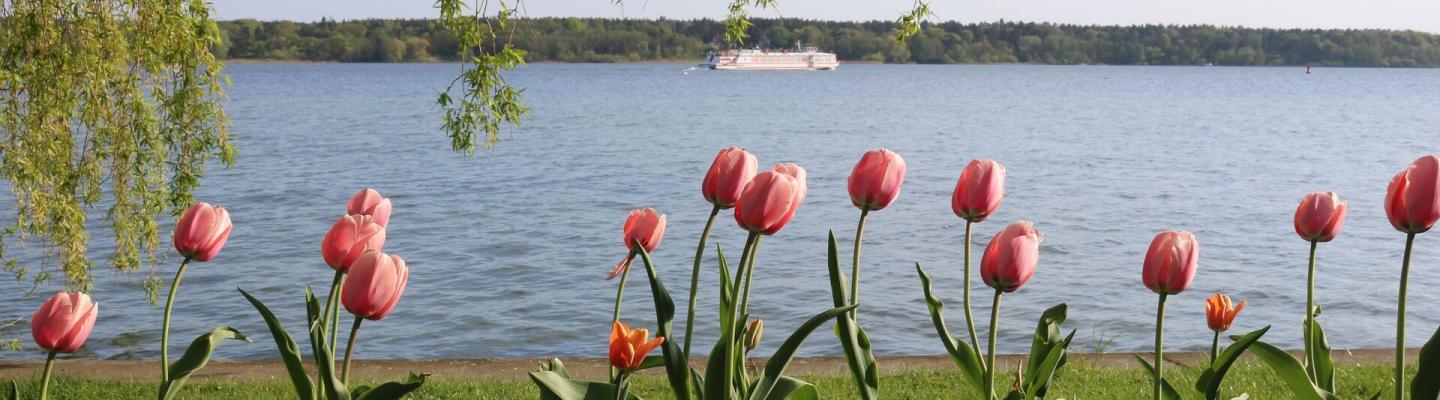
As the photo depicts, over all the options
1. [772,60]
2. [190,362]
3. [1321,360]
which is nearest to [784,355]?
[190,362]

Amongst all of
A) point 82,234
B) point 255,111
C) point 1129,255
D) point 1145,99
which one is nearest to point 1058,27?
point 1145,99

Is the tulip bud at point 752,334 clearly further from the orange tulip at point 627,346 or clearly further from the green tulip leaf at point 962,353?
the orange tulip at point 627,346

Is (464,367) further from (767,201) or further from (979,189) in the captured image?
(767,201)

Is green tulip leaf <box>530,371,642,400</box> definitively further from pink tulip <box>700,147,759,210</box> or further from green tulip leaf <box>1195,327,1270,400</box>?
green tulip leaf <box>1195,327,1270,400</box>

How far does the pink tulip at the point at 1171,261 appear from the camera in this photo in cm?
233

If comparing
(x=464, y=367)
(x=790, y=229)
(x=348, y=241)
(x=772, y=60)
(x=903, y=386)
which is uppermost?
(x=348, y=241)

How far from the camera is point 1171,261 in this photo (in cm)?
233

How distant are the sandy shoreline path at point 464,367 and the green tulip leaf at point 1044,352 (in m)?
2.94

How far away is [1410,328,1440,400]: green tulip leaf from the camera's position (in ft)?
7.71

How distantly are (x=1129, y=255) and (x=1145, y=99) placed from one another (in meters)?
52.3

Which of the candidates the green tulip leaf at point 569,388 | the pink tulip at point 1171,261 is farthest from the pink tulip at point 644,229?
the pink tulip at point 1171,261

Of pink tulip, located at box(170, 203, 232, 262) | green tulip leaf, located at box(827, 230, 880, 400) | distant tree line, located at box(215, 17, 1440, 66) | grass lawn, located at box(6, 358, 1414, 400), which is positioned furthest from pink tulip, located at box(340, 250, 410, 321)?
distant tree line, located at box(215, 17, 1440, 66)

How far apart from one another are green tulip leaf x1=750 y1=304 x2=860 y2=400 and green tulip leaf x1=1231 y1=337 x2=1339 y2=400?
2.88 ft

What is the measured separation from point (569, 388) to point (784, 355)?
33 cm
